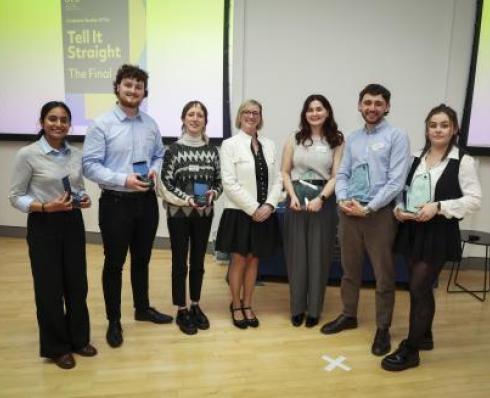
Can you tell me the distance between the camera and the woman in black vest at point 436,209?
234 centimetres

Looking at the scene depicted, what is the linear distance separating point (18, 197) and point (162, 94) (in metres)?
2.60

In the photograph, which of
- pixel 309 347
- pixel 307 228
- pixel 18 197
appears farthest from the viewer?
pixel 307 228

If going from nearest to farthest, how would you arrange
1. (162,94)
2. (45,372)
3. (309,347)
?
(45,372), (309,347), (162,94)

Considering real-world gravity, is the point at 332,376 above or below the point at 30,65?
below

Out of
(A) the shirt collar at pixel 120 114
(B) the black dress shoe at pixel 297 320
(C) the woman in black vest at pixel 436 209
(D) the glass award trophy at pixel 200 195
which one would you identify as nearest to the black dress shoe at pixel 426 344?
(C) the woman in black vest at pixel 436 209

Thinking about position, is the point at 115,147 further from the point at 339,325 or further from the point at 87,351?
the point at 339,325

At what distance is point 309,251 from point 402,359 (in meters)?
0.88

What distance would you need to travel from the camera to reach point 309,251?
3.03m

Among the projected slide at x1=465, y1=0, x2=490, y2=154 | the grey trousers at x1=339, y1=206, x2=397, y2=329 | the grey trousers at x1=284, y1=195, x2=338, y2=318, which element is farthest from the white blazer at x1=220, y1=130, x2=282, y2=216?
the projected slide at x1=465, y1=0, x2=490, y2=154

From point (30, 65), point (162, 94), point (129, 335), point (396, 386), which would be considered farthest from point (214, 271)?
point (30, 65)

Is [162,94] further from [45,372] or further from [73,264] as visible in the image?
[45,372]

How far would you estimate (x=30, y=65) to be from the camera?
4742mm

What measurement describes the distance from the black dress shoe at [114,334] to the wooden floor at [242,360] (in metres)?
0.04

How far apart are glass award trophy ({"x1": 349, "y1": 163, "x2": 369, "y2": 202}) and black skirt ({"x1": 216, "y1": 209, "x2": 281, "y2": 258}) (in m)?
0.62
